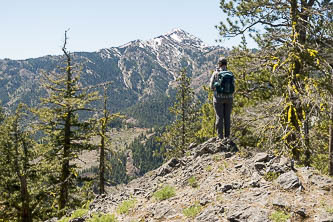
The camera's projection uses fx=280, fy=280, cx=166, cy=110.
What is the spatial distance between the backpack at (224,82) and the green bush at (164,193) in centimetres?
398

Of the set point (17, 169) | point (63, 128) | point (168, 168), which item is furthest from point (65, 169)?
point (168, 168)

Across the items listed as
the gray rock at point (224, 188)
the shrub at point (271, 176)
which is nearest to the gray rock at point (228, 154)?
the gray rock at point (224, 188)

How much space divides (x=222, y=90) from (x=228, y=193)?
155 inches

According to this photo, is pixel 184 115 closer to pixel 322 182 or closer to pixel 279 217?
pixel 322 182

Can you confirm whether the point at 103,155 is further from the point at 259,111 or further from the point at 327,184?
the point at 327,184

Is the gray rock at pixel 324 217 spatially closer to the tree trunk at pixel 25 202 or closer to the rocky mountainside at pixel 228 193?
the rocky mountainside at pixel 228 193

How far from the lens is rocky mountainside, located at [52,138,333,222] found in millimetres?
6445

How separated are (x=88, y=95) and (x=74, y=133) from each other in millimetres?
2926

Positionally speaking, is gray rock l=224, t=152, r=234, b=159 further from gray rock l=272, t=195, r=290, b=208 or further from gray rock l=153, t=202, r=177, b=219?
gray rock l=272, t=195, r=290, b=208

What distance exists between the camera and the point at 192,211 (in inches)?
287

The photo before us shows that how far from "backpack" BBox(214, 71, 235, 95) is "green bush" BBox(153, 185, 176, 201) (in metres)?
3.98

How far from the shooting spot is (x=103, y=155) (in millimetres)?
24234

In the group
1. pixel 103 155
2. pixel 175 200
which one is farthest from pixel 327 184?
pixel 103 155

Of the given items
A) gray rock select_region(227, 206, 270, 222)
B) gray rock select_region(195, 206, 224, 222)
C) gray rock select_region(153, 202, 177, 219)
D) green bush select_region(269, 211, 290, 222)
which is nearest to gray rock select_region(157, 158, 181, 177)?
gray rock select_region(153, 202, 177, 219)
